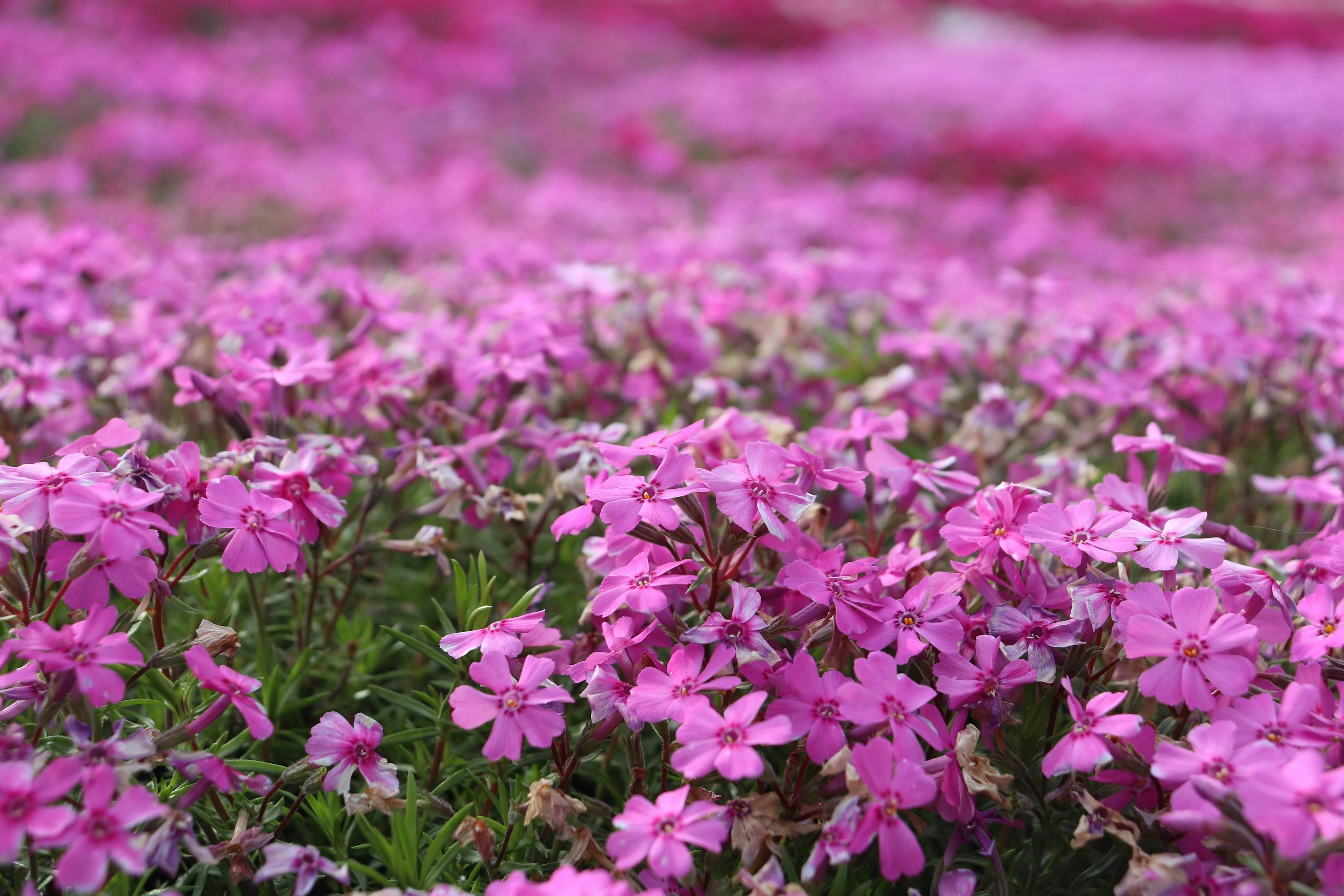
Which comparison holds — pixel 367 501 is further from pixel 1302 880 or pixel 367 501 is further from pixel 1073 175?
pixel 1073 175

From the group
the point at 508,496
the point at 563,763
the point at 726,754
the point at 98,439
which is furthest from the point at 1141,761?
the point at 98,439

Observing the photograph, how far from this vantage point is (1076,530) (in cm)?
160

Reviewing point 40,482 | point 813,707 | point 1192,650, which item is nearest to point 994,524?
point 1192,650

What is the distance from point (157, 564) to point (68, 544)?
0.46ft

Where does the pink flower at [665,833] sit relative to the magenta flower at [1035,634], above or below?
below

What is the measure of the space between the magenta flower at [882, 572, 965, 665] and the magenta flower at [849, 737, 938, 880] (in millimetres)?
165

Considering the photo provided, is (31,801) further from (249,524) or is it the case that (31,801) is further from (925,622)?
(925,622)

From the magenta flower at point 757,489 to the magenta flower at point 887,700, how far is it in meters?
0.26

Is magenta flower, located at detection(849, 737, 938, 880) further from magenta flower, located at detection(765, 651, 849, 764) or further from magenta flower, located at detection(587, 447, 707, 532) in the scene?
magenta flower, located at detection(587, 447, 707, 532)

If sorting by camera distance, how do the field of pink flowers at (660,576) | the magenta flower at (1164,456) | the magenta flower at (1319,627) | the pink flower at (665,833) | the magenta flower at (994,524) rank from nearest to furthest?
1. the pink flower at (665,833)
2. the field of pink flowers at (660,576)
3. the magenta flower at (1319,627)
4. the magenta flower at (994,524)
5. the magenta flower at (1164,456)

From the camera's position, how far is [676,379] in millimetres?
2865

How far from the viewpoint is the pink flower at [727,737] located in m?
1.33

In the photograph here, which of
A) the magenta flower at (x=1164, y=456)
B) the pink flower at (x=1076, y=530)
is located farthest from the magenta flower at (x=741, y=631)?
the magenta flower at (x=1164, y=456)

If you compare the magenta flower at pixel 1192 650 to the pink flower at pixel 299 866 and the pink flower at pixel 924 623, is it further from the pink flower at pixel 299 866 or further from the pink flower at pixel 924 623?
the pink flower at pixel 299 866
